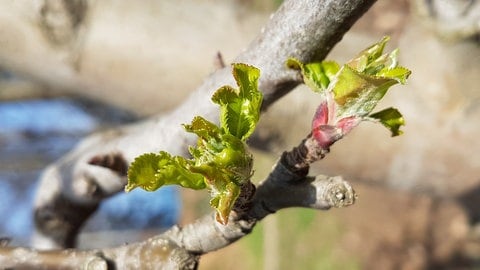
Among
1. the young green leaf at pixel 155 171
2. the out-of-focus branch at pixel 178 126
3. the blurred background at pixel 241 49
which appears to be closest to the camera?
the young green leaf at pixel 155 171

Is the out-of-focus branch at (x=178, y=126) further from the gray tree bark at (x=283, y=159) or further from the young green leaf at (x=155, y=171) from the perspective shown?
the young green leaf at (x=155, y=171)

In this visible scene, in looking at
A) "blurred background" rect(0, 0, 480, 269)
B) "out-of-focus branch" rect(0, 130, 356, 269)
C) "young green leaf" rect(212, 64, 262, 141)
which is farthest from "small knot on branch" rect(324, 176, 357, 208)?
"blurred background" rect(0, 0, 480, 269)

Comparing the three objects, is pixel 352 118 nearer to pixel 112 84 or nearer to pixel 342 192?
pixel 342 192

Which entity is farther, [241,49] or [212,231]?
[241,49]

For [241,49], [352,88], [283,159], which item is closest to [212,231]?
[283,159]

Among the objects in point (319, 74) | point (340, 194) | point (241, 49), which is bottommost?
point (340, 194)

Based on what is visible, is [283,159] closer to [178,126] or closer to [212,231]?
[212,231]

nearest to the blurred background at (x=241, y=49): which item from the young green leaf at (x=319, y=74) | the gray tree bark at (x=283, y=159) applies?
the gray tree bark at (x=283, y=159)
